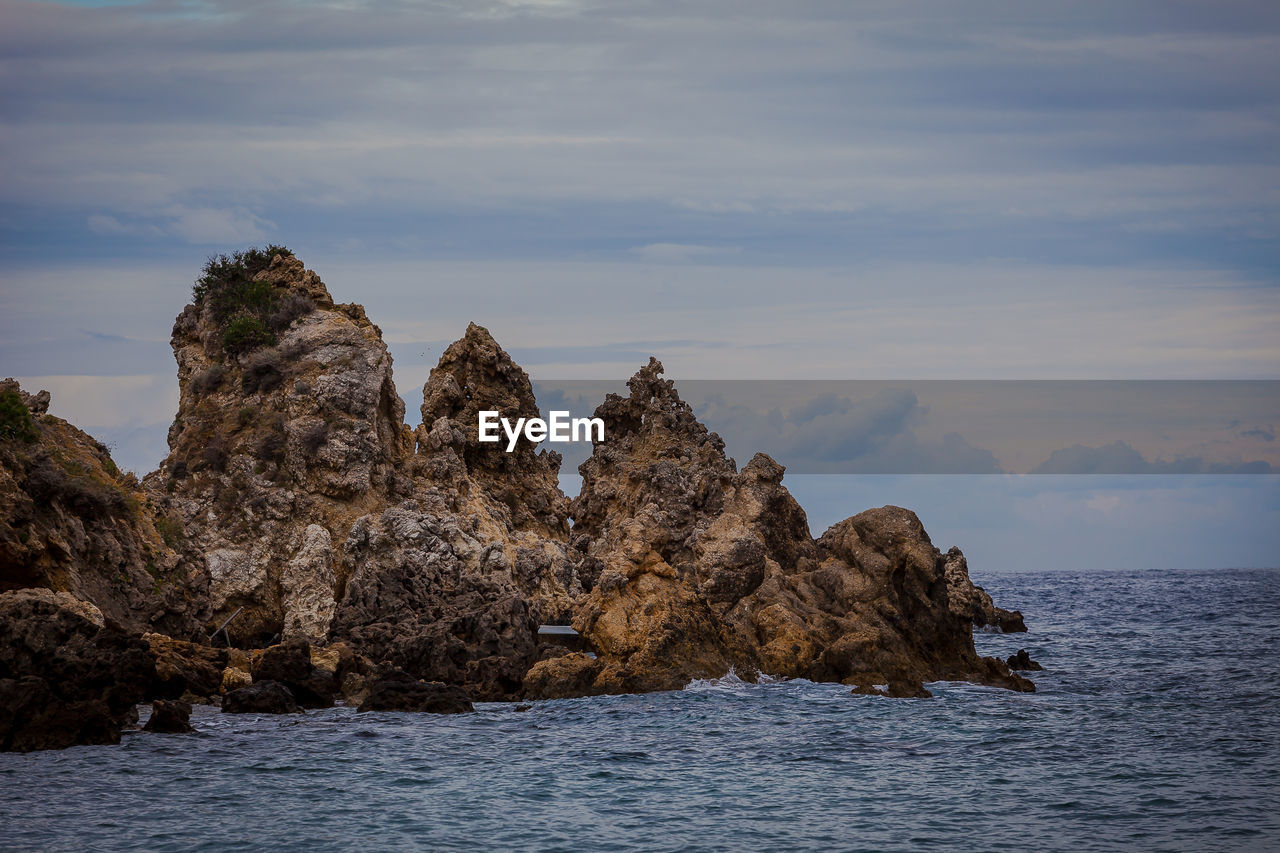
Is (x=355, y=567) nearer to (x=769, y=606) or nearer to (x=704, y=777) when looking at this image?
(x=769, y=606)

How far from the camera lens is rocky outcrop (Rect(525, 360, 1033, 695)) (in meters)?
42.8

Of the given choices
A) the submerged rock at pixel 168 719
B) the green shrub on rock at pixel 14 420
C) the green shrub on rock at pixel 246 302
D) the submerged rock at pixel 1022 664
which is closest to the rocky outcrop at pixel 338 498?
the green shrub on rock at pixel 246 302

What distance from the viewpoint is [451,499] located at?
5381 cm

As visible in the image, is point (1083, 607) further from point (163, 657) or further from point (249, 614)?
point (163, 657)

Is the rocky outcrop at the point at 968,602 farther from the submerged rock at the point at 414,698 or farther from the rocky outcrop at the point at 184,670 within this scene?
the rocky outcrop at the point at 184,670

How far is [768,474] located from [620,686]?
1333 centimetres

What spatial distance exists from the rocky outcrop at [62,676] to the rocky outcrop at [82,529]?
3.30 meters

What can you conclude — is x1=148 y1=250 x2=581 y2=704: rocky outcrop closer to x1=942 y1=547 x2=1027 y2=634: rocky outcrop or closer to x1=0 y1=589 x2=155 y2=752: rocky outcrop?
x1=0 y1=589 x2=155 y2=752: rocky outcrop

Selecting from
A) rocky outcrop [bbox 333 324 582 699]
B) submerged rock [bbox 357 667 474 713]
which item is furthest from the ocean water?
rocky outcrop [bbox 333 324 582 699]

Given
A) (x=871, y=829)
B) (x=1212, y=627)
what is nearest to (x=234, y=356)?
(x=871, y=829)

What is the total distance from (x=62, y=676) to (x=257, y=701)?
6.18 metres

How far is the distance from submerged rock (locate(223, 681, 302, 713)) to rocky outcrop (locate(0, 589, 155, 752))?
9.07 feet

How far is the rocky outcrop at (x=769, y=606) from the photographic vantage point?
4284cm

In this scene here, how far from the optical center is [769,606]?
1791 inches
